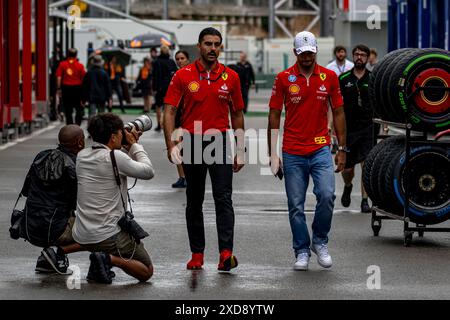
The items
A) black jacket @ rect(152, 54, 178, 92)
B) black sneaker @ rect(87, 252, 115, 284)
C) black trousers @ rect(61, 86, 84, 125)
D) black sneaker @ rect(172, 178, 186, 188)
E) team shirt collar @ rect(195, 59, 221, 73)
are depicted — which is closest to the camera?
black sneaker @ rect(87, 252, 115, 284)

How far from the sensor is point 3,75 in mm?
24141

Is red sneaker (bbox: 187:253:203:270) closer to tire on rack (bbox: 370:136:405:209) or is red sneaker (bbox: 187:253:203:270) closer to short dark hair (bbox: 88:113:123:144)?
short dark hair (bbox: 88:113:123:144)

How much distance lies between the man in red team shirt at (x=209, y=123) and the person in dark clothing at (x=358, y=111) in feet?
14.9

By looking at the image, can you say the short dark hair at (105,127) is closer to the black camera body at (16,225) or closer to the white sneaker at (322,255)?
the black camera body at (16,225)

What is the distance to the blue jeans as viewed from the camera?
10758mm

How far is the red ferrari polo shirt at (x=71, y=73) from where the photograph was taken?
27.4m

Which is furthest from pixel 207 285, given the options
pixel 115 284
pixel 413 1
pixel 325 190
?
pixel 413 1

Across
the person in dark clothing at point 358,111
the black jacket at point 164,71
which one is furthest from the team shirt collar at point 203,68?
the black jacket at point 164,71

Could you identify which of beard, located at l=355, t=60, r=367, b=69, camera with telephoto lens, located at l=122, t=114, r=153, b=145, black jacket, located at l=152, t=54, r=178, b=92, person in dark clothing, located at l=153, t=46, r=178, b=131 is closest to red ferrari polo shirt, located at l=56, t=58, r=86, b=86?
person in dark clothing, located at l=153, t=46, r=178, b=131

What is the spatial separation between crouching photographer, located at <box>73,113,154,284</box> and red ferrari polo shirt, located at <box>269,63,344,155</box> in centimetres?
143

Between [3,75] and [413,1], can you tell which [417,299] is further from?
[413,1]

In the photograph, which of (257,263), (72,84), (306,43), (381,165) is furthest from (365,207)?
(72,84)

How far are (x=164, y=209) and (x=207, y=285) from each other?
5229 mm
